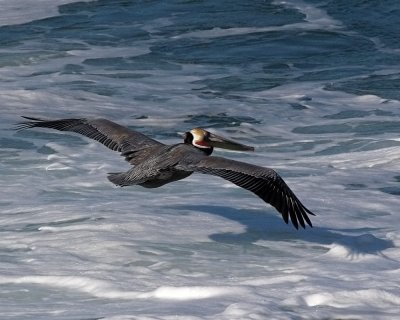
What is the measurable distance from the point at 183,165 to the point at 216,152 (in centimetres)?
333

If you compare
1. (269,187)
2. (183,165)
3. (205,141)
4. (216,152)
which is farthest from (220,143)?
(216,152)

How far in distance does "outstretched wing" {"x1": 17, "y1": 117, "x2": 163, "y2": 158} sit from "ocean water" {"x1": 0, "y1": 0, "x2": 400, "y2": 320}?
43 centimetres

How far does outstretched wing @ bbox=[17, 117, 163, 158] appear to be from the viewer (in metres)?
8.83

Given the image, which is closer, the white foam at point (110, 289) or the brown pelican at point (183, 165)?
the white foam at point (110, 289)

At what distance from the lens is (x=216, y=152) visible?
1118cm

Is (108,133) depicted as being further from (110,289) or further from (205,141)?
(110,289)

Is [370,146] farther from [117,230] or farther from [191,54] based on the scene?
[191,54]

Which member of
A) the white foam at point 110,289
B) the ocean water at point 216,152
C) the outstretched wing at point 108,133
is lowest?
the ocean water at point 216,152

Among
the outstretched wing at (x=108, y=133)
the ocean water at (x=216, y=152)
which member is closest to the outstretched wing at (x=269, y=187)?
the ocean water at (x=216, y=152)

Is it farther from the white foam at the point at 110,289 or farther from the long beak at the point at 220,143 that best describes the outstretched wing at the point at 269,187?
the long beak at the point at 220,143

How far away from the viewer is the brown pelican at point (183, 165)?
727cm

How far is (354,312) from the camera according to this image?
609 centimetres

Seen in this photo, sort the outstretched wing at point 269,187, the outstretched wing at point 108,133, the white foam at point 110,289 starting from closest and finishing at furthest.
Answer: the white foam at point 110,289 → the outstretched wing at point 269,187 → the outstretched wing at point 108,133

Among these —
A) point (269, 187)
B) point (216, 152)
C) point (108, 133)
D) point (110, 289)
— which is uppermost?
point (269, 187)
